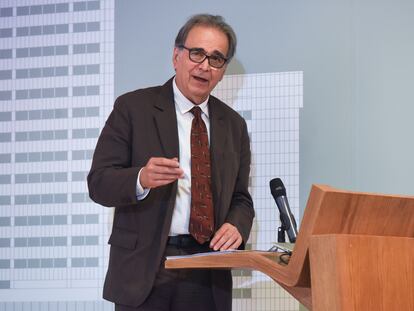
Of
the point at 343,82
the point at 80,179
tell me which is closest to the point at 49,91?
the point at 80,179

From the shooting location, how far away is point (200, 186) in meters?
2.49

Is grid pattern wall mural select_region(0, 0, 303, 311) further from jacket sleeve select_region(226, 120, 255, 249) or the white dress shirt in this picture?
the white dress shirt

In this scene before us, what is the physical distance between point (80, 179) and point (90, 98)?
15.7 inches

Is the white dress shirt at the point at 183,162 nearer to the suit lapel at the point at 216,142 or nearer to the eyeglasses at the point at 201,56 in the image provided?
the suit lapel at the point at 216,142

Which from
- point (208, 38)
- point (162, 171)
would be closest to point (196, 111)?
point (208, 38)

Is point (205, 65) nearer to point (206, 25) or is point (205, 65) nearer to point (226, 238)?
point (206, 25)

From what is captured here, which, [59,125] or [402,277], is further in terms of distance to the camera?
[59,125]

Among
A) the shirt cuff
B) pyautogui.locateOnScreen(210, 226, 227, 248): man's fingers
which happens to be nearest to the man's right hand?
the shirt cuff

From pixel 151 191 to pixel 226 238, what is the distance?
32 centimetres

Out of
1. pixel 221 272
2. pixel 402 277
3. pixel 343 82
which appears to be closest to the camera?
pixel 402 277

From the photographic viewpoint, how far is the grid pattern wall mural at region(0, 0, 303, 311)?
3.19 meters

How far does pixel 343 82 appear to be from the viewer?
10.4 feet

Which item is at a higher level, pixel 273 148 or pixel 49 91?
pixel 49 91

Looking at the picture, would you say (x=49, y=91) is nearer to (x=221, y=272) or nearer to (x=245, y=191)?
(x=245, y=191)
